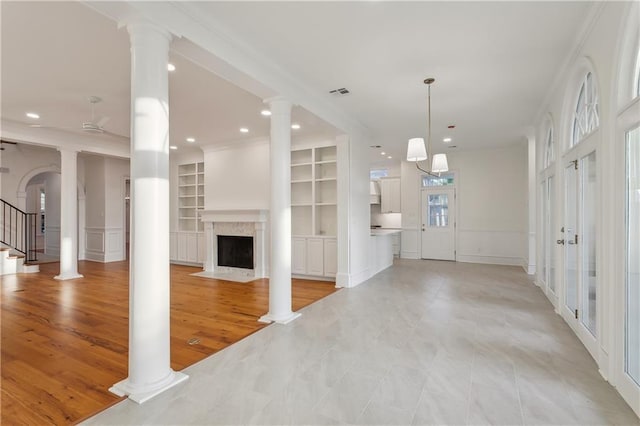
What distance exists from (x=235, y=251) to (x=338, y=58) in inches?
194

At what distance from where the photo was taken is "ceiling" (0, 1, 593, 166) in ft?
8.54

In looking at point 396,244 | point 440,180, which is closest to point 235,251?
point 396,244

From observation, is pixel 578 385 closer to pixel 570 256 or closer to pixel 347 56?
pixel 570 256

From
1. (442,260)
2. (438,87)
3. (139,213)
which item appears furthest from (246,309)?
(442,260)

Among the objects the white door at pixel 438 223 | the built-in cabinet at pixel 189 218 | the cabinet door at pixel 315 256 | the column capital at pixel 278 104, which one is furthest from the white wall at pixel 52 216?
the white door at pixel 438 223

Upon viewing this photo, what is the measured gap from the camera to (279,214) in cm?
379

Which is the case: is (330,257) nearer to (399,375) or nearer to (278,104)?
(278,104)

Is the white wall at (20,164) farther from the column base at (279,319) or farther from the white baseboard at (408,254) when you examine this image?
the white baseboard at (408,254)

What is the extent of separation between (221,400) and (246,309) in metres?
2.16

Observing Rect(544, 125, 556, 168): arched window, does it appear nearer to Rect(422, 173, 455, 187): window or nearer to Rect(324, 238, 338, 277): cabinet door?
Rect(422, 173, 455, 187): window

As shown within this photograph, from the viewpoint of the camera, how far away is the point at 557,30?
289 cm

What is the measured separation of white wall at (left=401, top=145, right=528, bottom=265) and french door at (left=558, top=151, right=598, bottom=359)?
166 inches

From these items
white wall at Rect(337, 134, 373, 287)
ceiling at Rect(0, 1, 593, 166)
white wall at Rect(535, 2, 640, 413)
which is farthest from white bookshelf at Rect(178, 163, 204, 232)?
white wall at Rect(535, 2, 640, 413)

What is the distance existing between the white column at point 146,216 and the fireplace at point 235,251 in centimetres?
456
